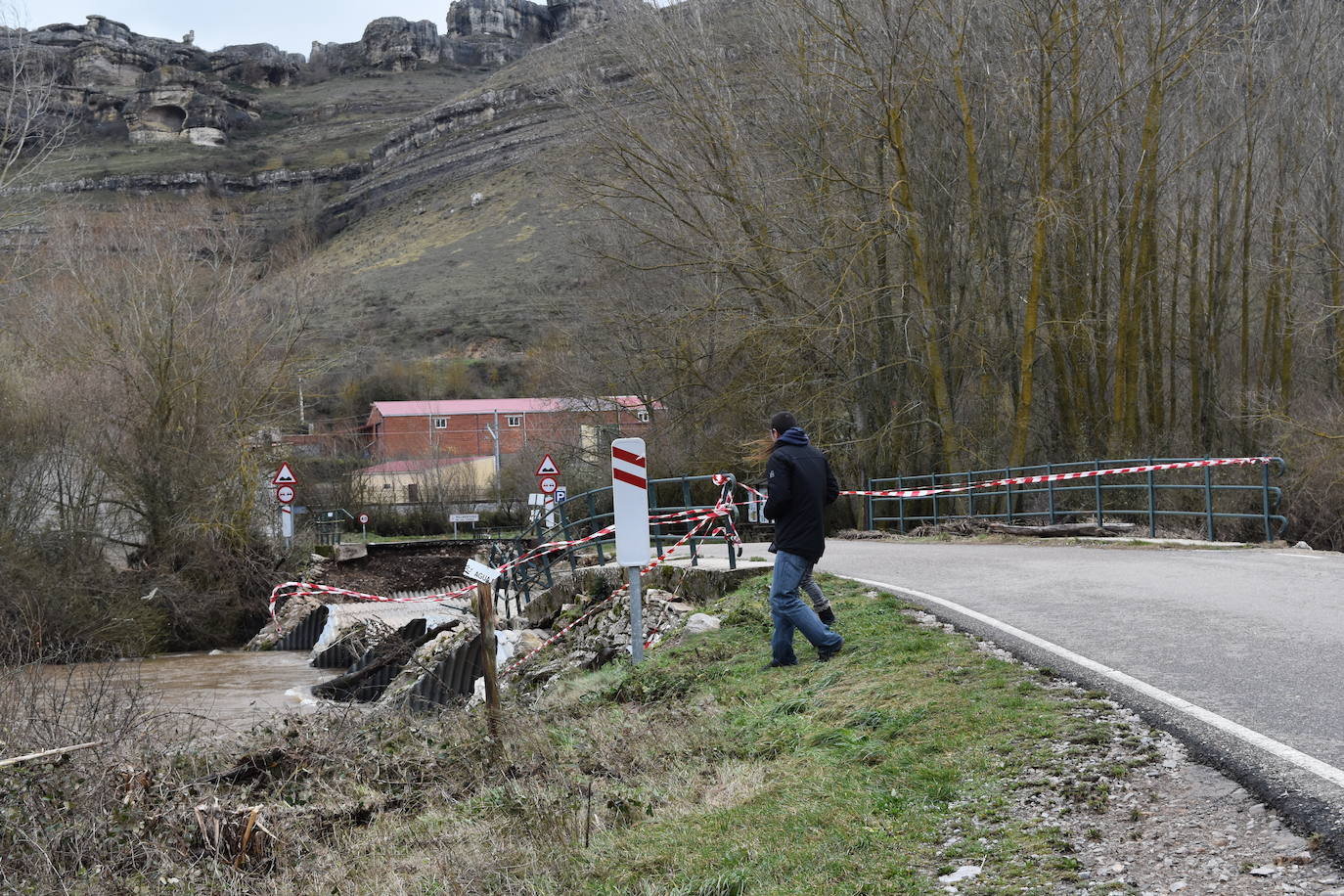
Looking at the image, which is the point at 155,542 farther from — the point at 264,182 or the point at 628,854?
the point at 264,182

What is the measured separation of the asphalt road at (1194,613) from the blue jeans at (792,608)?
5.28 feet

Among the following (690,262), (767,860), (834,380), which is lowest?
(767,860)

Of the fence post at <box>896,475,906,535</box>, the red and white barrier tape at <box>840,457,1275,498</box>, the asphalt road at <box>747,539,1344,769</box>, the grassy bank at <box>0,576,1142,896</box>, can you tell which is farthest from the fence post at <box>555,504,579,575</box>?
the grassy bank at <box>0,576,1142,896</box>

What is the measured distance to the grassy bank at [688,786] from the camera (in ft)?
16.4

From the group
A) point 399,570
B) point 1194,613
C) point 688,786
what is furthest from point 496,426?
point 688,786

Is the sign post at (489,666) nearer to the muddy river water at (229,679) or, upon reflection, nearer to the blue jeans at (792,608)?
the blue jeans at (792,608)

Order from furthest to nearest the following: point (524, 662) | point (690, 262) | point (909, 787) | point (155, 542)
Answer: point (155, 542)
point (690, 262)
point (524, 662)
point (909, 787)

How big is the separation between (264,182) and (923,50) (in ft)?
500

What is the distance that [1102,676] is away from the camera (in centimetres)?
710

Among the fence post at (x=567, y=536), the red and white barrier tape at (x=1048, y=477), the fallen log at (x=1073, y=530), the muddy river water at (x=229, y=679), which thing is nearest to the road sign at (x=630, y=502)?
the muddy river water at (x=229, y=679)

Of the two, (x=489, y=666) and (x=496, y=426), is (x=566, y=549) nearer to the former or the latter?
(x=489, y=666)

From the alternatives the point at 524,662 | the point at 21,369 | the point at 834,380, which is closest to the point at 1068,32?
the point at 834,380

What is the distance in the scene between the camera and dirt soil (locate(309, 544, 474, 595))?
123 ft

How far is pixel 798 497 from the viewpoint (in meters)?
9.34
